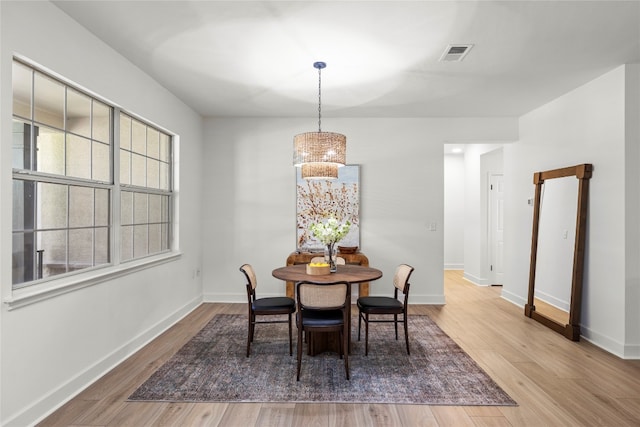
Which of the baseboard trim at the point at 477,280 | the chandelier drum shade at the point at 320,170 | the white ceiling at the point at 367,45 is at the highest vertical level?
the white ceiling at the point at 367,45

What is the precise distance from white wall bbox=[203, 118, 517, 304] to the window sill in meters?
1.74

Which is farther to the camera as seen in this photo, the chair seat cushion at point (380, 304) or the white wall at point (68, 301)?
the chair seat cushion at point (380, 304)

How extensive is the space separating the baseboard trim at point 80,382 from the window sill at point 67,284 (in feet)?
2.14

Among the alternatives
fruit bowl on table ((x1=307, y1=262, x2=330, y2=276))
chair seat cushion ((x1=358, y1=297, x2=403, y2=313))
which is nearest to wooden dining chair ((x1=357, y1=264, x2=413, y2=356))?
chair seat cushion ((x1=358, y1=297, x2=403, y2=313))

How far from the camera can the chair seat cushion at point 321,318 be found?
2.88 m

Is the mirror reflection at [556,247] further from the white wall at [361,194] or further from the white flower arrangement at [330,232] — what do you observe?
the white flower arrangement at [330,232]

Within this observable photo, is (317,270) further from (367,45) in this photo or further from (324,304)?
(367,45)

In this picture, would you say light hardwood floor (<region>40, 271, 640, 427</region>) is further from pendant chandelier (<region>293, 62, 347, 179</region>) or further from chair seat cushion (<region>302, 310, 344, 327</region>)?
Answer: pendant chandelier (<region>293, 62, 347, 179</region>)

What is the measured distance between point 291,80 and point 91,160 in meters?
2.04

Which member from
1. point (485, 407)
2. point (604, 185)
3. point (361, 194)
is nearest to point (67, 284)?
point (485, 407)

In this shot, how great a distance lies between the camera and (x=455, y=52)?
309cm

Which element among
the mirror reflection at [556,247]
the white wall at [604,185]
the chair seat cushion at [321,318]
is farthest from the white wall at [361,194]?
the chair seat cushion at [321,318]

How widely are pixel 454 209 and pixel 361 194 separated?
4.07 meters

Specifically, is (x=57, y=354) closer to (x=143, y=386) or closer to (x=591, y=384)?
(x=143, y=386)
